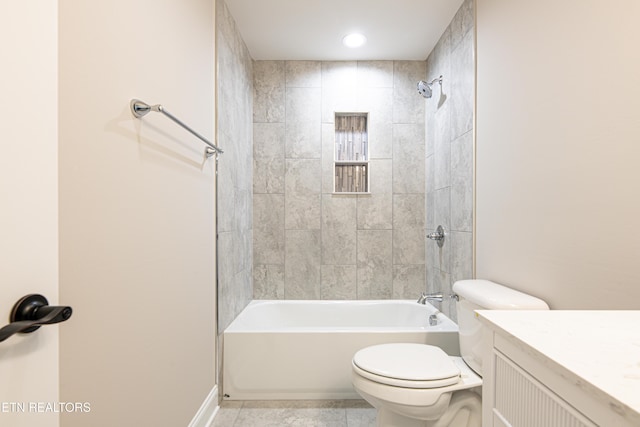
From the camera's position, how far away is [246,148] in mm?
2514

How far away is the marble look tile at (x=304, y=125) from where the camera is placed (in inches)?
107

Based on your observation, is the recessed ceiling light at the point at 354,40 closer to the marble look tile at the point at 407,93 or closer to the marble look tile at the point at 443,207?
the marble look tile at the point at 407,93

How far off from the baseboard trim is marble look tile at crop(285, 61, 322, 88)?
2360 millimetres

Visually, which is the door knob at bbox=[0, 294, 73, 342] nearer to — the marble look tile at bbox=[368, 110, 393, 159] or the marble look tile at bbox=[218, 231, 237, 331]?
the marble look tile at bbox=[218, 231, 237, 331]

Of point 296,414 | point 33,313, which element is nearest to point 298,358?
point 296,414

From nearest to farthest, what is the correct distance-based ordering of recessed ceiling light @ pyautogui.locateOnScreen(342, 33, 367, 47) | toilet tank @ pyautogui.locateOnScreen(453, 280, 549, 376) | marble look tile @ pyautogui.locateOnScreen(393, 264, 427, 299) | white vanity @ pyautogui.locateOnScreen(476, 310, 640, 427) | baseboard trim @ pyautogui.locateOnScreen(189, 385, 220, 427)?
white vanity @ pyautogui.locateOnScreen(476, 310, 640, 427) → toilet tank @ pyautogui.locateOnScreen(453, 280, 549, 376) → baseboard trim @ pyautogui.locateOnScreen(189, 385, 220, 427) → recessed ceiling light @ pyautogui.locateOnScreen(342, 33, 367, 47) → marble look tile @ pyautogui.locateOnScreen(393, 264, 427, 299)

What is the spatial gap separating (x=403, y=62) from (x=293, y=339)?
7.91 feet

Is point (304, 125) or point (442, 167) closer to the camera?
point (442, 167)

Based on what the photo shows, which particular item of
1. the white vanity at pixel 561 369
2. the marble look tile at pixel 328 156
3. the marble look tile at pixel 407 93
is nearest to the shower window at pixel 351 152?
the marble look tile at pixel 328 156

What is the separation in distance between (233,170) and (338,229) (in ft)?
3.42

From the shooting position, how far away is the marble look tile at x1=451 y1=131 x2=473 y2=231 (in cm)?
188

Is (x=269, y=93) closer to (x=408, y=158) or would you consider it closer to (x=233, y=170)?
(x=233, y=170)

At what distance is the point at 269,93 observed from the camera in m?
2.71

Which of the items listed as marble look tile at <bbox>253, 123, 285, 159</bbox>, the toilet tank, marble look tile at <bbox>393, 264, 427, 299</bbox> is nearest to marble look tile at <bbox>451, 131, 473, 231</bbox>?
the toilet tank
